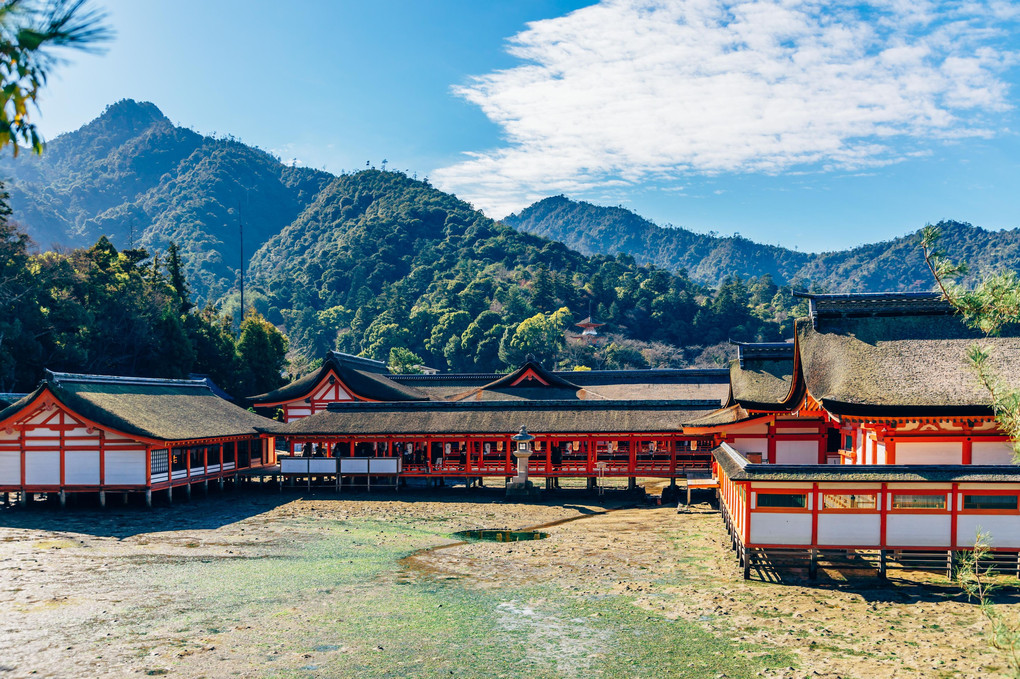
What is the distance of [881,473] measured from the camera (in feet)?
62.3

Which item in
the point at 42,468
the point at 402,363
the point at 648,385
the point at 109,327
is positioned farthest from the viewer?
the point at 402,363

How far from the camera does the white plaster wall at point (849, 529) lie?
19188mm

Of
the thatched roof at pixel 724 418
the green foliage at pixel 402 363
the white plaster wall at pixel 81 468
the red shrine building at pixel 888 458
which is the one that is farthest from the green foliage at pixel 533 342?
the red shrine building at pixel 888 458

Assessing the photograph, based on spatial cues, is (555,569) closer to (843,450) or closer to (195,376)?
(843,450)

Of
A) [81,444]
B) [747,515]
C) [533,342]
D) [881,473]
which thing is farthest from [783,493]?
[533,342]

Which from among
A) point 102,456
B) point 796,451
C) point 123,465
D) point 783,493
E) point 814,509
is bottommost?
point 123,465

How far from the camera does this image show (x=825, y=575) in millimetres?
19672

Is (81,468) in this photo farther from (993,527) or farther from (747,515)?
(993,527)

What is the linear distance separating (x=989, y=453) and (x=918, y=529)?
4201mm

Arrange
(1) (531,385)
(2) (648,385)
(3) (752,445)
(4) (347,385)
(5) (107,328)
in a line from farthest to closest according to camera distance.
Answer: (5) (107,328), (2) (648,385), (4) (347,385), (1) (531,385), (3) (752,445)

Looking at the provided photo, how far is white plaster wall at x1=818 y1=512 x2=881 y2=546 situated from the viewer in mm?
19188

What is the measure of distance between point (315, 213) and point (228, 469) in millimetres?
158301

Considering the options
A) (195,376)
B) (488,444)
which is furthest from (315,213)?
(488,444)

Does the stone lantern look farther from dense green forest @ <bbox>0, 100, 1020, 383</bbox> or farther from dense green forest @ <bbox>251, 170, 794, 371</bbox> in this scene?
dense green forest @ <bbox>251, 170, 794, 371</bbox>
